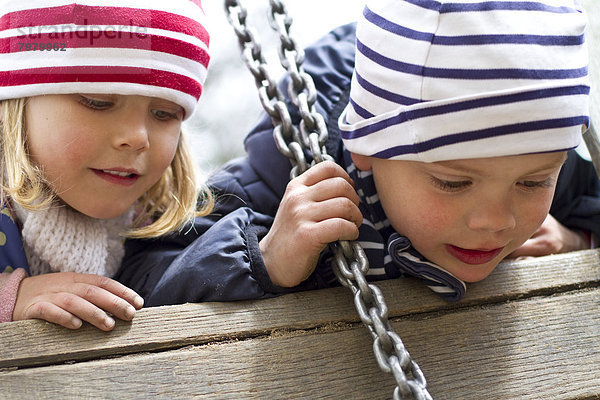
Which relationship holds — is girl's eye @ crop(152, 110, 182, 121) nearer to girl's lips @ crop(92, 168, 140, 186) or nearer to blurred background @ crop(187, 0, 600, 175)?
girl's lips @ crop(92, 168, 140, 186)

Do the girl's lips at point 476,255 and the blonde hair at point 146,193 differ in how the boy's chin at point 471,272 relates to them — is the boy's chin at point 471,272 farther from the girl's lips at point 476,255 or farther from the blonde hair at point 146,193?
the blonde hair at point 146,193

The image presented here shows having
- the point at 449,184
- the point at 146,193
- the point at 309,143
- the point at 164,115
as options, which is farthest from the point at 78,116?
the point at 449,184

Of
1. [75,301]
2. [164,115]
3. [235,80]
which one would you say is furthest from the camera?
[235,80]

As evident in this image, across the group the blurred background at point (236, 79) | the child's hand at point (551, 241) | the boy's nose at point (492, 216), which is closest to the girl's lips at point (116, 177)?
the boy's nose at point (492, 216)

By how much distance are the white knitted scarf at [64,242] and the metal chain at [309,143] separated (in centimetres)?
48

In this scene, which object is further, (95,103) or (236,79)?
(236,79)

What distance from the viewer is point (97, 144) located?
51.6 inches

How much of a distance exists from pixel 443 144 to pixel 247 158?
24.5 inches

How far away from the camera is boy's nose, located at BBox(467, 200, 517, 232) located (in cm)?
106

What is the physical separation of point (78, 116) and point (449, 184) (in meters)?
0.69

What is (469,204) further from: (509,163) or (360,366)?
(360,366)

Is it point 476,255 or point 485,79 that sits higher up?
point 485,79

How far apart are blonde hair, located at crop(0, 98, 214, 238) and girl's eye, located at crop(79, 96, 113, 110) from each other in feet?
0.41

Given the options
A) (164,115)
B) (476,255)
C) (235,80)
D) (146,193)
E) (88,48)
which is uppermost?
(88,48)
